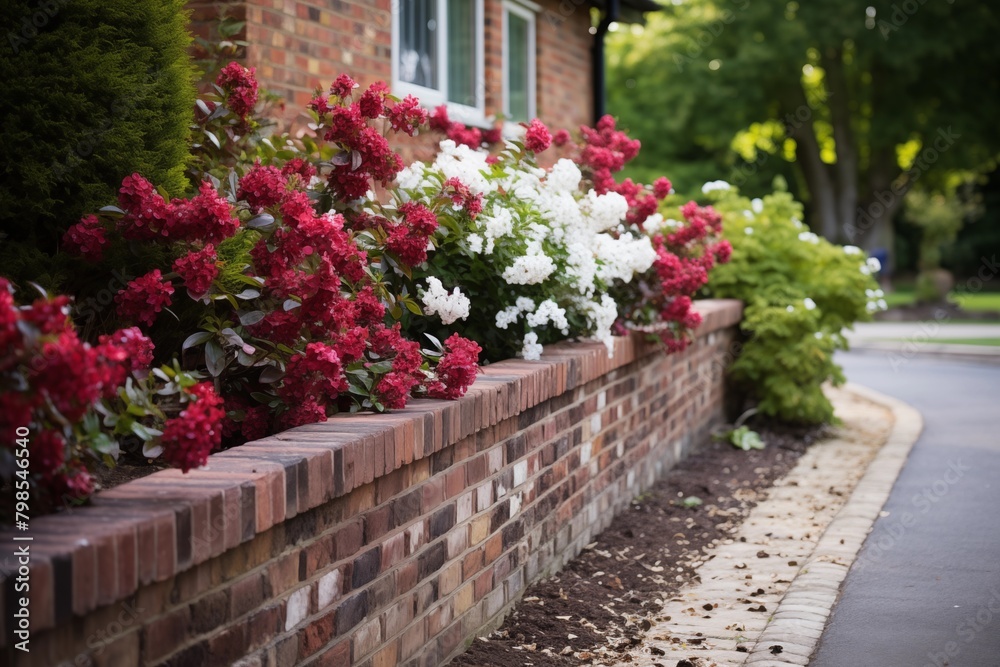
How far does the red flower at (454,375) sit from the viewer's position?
3771 mm

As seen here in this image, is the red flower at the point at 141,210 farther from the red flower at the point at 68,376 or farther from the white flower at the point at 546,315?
the white flower at the point at 546,315

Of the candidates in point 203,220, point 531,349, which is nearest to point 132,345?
point 203,220

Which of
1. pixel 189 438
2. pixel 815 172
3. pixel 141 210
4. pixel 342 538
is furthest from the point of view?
pixel 815 172

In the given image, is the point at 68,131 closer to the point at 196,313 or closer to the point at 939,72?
the point at 196,313

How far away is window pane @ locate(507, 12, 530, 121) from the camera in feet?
32.3

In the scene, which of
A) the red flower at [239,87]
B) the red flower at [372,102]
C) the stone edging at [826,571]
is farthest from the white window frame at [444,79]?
the stone edging at [826,571]

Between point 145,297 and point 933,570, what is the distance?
3.95 meters

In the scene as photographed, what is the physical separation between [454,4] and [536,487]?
544 cm

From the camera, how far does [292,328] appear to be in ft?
11.3

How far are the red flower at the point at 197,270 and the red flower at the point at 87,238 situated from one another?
0.34 m

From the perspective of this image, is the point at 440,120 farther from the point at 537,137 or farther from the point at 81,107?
the point at 81,107

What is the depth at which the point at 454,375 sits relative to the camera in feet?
12.4

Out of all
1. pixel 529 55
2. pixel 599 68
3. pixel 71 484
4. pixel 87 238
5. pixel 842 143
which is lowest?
pixel 71 484

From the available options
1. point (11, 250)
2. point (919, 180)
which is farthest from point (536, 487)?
point (919, 180)
